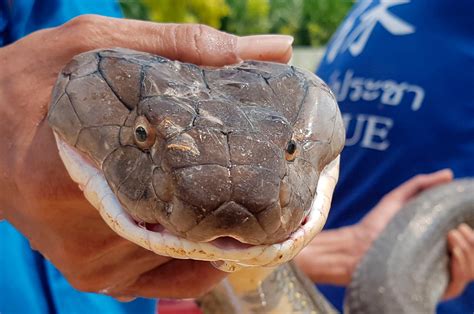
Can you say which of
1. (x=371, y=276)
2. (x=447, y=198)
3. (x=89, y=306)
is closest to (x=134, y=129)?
(x=89, y=306)

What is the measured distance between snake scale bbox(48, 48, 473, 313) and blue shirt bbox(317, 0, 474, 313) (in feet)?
4.67

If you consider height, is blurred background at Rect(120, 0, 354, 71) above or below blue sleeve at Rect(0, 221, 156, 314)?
below

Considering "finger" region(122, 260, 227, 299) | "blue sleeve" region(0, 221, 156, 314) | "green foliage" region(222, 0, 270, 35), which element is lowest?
"green foliage" region(222, 0, 270, 35)

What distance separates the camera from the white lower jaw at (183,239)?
82cm

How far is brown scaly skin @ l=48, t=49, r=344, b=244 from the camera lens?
2.63 feet

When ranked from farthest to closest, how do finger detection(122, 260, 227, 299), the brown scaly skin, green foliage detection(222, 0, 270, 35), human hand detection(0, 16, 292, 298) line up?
green foliage detection(222, 0, 270, 35) < finger detection(122, 260, 227, 299) < human hand detection(0, 16, 292, 298) < the brown scaly skin

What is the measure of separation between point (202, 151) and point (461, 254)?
1637 mm

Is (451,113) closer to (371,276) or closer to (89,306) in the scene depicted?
(371,276)

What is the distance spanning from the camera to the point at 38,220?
1.08 m

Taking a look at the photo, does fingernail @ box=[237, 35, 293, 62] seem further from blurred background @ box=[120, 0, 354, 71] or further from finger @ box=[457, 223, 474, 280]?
blurred background @ box=[120, 0, 354, 71]

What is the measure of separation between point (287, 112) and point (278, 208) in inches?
7.6

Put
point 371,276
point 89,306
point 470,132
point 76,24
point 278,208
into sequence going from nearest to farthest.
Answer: point 278,208 < point 76,24 < point 89,306 < point 371,276 < point 470,132

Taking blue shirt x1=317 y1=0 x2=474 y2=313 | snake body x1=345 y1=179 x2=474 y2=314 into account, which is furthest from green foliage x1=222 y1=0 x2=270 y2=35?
snake body x1=345 y1=179 x2=474 y2=314

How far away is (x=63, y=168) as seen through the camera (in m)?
1.03
